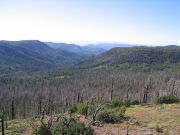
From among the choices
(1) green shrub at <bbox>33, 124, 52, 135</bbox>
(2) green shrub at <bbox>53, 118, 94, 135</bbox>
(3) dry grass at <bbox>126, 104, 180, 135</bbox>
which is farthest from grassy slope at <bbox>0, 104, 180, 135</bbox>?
(2) green shrub at <bbox>53, 118, 94, 135</bbox>

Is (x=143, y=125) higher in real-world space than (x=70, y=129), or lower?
lower

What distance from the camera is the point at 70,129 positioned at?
1931 cm

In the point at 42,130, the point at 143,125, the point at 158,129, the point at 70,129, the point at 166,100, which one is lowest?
the point at 166,100

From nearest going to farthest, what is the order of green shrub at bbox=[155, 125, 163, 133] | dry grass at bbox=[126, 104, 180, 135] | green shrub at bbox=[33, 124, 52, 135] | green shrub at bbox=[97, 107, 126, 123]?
green shrub at bbox=[33, 124, 52, 135], green shrub at bbox=[155, 125, 163, 133], dry grass at bbox=[126, 104, 180, 135], green shrub at bbox=[97, 107, 126, 123]

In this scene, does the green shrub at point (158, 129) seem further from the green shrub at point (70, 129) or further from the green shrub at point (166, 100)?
the green shrub at point (166, 100)

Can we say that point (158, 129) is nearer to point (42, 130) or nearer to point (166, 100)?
point (42, 130)

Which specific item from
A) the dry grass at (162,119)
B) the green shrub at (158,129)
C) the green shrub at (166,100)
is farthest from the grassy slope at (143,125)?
the green shrub at (166,100)

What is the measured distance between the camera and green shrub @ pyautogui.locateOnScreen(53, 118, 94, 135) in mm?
18981

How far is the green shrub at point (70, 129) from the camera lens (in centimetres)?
1898

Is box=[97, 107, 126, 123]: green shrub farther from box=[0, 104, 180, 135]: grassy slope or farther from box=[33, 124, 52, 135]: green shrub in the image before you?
box=[33, 124, 52, 135]: green shrub

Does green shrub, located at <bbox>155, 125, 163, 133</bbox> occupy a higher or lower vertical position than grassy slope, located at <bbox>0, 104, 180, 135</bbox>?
higher

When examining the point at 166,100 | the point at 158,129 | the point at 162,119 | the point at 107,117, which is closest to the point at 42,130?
the point at 107,117

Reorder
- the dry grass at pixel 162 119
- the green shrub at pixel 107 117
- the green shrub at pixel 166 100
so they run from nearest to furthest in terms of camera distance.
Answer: the dry grass at pixel 162 119 → the green shrub at pixel 107 117 → the green shrub at pixel 166 100

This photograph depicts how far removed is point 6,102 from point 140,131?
368 feet
